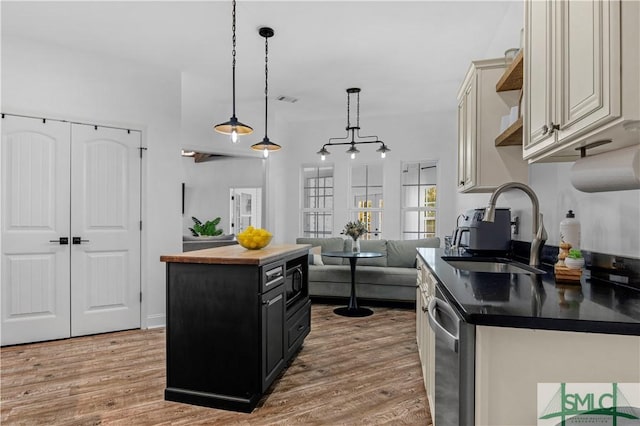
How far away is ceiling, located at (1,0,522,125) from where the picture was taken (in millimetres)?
2988

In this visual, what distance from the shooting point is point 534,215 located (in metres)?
1.98

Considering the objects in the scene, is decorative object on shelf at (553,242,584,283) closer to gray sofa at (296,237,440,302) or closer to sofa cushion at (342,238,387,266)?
gray sofa at (296,237,440,302)

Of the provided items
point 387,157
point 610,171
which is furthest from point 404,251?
point 610,171

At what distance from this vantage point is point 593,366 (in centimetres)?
104

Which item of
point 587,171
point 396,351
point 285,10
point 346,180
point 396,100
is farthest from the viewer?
point 346,180

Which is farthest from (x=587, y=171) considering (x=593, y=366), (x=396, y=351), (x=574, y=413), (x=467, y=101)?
(x=396, y=351)

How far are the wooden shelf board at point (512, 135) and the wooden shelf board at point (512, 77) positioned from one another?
0.99 feet

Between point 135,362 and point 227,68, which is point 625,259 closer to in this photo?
point 135,362

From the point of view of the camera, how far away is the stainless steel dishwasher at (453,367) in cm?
112

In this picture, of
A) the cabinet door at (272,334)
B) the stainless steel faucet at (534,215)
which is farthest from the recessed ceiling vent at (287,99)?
the stainless steel faucet at (534,215)

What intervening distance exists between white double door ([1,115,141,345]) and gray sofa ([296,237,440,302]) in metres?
2.30

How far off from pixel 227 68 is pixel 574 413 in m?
4.22

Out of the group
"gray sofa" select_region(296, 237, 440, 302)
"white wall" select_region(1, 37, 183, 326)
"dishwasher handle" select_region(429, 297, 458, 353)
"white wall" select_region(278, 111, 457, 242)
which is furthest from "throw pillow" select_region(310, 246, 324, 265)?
"dishwasher handle" select_region(429, 297, 458, 353)

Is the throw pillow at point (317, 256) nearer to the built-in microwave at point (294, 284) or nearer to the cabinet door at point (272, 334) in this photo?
the built-in microwave at point (294, 284)
